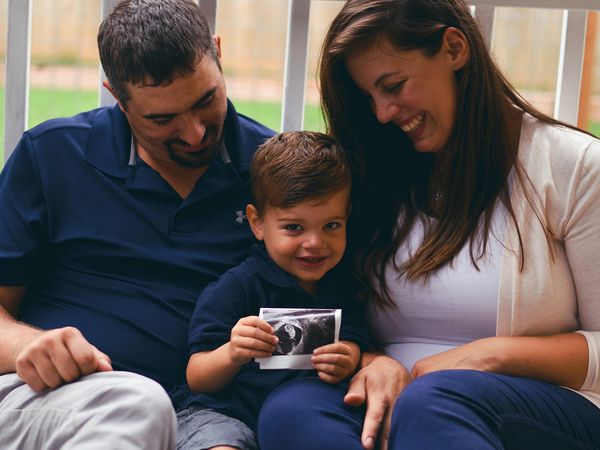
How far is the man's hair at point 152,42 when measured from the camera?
196cm

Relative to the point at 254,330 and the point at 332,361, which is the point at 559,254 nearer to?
the point at 332,361

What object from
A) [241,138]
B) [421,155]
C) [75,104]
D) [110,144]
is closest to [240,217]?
[241,138]

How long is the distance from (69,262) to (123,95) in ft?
1.34

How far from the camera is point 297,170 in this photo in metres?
1.93

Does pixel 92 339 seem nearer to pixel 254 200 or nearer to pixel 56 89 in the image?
pixel 254 200

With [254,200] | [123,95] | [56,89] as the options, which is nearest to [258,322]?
[254,200]

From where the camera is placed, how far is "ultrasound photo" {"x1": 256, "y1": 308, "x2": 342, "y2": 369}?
1864mm

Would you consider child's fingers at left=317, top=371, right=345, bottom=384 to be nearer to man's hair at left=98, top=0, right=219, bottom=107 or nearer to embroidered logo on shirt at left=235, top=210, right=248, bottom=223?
embroidered logo on shirt at left=235, top=210, right=248, bottom=223

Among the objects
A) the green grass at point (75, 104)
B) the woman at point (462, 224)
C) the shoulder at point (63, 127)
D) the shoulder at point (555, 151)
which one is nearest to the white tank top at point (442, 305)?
the woman at point (462, 224)

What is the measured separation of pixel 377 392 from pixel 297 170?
0.49m

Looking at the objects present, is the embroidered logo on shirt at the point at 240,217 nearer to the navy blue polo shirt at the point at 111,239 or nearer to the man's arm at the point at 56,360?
the navy blue polo shirt at the point at 111,239

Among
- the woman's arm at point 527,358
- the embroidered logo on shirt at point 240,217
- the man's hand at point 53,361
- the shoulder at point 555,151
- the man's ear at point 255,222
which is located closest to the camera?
the man's hand at point 53,361

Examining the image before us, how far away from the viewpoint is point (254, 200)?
204 centimetres

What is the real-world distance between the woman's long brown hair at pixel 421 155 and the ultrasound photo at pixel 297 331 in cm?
21
